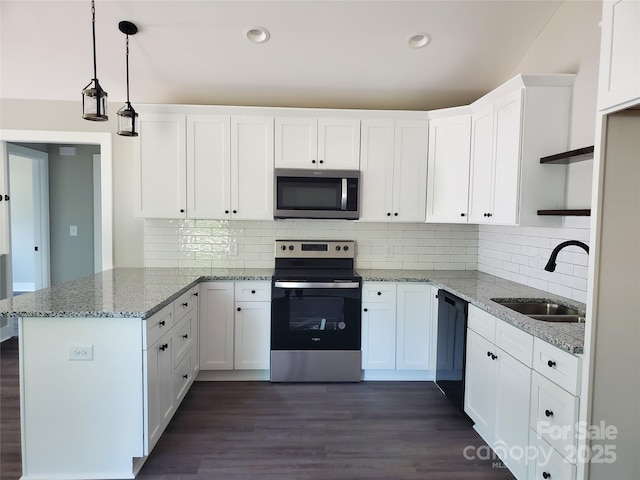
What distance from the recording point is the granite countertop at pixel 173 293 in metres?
1.73

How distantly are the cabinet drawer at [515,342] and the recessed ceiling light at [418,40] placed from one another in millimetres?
2146

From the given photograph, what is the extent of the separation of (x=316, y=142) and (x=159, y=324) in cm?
197

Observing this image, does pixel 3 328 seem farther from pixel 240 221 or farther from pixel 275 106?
pixel 275 106

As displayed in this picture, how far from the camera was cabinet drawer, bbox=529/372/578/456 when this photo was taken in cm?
149

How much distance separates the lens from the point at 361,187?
317 cm

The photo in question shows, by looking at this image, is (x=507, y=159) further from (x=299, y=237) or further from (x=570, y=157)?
(x=299, y=237)

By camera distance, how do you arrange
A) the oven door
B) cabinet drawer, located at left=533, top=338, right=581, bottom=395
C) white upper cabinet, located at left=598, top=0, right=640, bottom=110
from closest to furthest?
white upper cabinet, located at left=598, top=0, right=640, bottom=110 < cabinet drawer, located at left=533, top=338, right=581, bottom=395 < the oven door

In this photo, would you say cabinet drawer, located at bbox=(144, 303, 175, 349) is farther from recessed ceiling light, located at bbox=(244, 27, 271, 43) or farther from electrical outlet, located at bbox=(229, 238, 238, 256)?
recessed ceiling light, located at bbox=(244, 27, 271, 43)

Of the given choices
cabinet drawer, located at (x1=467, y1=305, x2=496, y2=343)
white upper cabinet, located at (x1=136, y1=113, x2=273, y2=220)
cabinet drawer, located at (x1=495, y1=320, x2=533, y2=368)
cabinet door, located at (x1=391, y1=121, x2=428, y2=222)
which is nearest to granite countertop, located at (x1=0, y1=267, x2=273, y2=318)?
white upper cabinet, located at (x1=136, y1=113, x2=273, y2=220)

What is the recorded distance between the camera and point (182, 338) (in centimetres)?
254

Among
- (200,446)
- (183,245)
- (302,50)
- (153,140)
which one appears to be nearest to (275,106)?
(302,50)

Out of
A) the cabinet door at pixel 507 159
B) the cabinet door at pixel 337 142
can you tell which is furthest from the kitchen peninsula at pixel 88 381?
the cabinet door at pixel 337 142

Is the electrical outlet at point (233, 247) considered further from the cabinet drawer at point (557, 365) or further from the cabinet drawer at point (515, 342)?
the cabinet drawer at point (557, 365)

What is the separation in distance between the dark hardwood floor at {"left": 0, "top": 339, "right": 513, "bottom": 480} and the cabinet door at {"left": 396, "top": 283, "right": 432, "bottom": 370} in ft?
1.03
